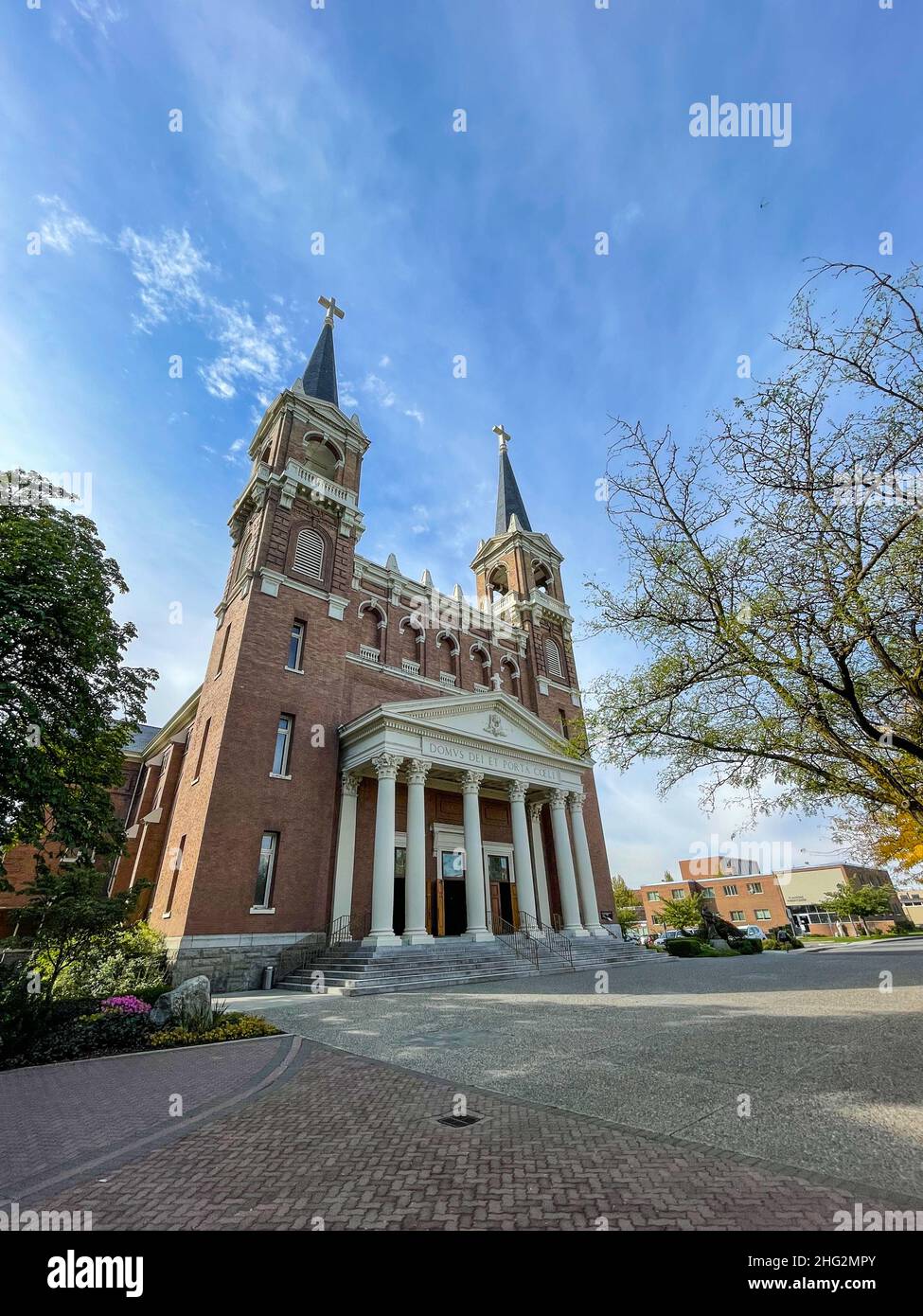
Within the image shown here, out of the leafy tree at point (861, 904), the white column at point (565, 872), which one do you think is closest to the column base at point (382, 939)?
the white column at point (565, 872)

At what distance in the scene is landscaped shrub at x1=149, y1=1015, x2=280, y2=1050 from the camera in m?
9.64

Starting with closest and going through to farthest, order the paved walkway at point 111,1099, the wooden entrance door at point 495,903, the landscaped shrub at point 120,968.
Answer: the paved walkway at point 111,1099
the landscaped shrub at point 120,968
the wooden entrance door at point 495,903

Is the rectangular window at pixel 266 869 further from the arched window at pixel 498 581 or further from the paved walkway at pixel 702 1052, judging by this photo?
the arched window at pixel 498 581

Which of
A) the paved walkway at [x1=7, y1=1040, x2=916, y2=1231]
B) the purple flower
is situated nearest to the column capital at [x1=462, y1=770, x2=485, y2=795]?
the purple flower

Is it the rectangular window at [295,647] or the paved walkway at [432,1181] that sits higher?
the rectangular window at [295,647]

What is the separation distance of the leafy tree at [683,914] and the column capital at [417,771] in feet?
145

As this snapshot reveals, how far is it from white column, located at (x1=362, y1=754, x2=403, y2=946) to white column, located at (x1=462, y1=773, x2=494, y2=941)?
3.06m

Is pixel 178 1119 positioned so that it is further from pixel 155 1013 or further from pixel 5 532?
pixel 5 532

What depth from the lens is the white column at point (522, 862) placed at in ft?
75.2

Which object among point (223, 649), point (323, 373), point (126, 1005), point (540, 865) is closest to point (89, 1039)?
point (126, 1005)

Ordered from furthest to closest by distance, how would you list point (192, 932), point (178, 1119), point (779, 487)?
point (192, 932), point (779, 487), point (178, 1119)
